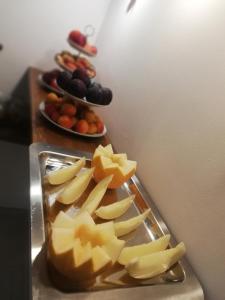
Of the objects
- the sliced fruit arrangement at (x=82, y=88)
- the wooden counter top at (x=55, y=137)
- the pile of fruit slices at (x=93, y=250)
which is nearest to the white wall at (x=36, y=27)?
the wooden counter top at (x=55, y=137)

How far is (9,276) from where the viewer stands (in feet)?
2.40

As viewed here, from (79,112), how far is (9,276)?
663 millimetres

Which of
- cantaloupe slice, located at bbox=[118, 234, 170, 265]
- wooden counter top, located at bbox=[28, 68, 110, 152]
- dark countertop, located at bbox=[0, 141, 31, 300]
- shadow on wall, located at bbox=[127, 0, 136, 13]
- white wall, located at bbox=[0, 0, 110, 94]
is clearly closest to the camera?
cantaloupe slice, located at bbox=[118, 234, 170, 265]

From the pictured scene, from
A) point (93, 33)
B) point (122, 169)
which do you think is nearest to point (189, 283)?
point (122, 169)

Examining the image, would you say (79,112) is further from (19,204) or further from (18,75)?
(18,75)

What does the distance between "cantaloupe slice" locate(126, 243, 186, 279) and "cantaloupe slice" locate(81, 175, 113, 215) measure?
171 millimetres

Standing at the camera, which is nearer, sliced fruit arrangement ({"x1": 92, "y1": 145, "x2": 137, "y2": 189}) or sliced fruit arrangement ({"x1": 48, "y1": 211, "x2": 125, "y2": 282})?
sliced fruit arrangement ({"x1": 48, "y1": 211, "x2": 125, "y2": 282})

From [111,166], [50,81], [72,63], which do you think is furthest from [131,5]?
[111,166]

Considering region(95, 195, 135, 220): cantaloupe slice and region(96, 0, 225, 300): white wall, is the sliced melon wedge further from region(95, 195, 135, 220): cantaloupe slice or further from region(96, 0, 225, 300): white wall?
region(96, 0, 225, 300): white wall

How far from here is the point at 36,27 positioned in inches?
64.9

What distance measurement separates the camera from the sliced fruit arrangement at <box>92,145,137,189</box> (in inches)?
30.3

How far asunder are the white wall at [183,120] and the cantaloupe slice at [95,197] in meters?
0.22

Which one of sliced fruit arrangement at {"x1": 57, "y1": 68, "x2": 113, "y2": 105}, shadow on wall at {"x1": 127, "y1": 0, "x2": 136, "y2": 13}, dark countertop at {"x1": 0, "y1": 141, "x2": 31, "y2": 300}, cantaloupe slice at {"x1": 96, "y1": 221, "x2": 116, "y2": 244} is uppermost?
shadow on wall at {"x1": 127, "y1": 0, "x2": 136, "y2": 13}

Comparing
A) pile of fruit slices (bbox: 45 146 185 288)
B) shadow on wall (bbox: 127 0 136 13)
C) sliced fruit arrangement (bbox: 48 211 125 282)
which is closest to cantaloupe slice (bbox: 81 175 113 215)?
pile of fruit slices (bbox: 45 146 185 288)
